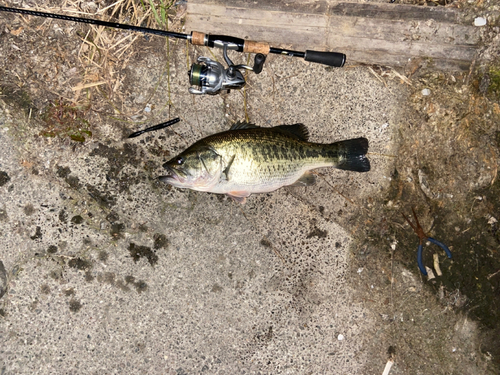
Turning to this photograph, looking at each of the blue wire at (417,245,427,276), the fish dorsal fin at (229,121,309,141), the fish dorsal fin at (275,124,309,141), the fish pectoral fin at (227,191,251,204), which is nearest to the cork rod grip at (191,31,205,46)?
the fish dorsal fin at (229,121,309,141)

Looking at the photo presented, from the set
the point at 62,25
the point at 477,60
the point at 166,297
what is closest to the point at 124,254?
the point at 166,297

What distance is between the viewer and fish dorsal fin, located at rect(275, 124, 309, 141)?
140 inches

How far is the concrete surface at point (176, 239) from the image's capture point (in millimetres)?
3504

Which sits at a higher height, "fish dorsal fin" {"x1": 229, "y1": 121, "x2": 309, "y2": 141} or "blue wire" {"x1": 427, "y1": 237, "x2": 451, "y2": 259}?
"fish dorsal fin" {"x1": 229, "y1": 121, "x2": 309, "y2": 141}

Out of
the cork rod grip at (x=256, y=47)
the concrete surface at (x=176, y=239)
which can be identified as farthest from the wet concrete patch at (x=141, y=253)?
the cork rod grip at (x=256, y=47)

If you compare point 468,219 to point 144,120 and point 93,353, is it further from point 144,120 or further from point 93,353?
point 93,353

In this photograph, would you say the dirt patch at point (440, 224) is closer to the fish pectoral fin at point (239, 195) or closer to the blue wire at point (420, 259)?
the blue wire at point (420, 259)

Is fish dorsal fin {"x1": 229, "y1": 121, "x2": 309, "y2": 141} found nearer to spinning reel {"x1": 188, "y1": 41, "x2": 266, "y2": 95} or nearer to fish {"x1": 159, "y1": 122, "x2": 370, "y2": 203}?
fish {"x1": 159, "y1": 122, "x2": 370, "y2": 203}

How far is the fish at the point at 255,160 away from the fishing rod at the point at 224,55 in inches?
18.3

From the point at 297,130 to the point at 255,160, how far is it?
2.28 ft

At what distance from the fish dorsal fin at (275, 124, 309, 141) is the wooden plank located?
36.6 inches

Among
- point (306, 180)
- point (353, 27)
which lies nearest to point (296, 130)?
point (306, 180)

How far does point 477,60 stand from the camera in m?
3.73

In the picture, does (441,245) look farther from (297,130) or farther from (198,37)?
(198,37)
